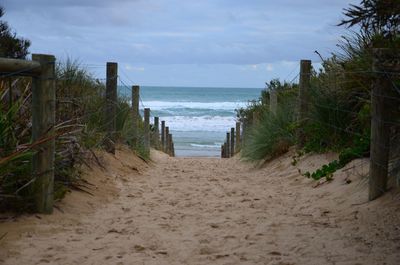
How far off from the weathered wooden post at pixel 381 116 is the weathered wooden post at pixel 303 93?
14.1 feet

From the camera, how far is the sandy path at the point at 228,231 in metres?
4.41

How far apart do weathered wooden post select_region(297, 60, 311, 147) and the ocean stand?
1700cm

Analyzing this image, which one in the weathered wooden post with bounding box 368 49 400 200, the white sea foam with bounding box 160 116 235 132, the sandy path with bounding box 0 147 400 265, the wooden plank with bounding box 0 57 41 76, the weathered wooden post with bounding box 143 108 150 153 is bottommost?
the white sea foam with bounding box 160 116 235 132

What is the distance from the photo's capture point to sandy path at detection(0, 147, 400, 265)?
441 centimetres

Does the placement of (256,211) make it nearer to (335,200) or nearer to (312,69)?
(335,200)

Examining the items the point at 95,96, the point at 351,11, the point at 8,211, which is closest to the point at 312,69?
the point at 95,96

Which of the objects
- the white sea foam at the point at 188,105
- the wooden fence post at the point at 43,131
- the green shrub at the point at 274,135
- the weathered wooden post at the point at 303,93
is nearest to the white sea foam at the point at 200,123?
the white sea foam at the point at 188,105

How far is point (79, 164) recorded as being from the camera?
712 centimetres

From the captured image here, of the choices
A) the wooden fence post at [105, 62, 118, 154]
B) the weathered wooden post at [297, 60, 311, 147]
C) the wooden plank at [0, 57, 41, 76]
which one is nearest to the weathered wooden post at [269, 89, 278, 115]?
the weathered wooden post at [297, 60, 311, 147]

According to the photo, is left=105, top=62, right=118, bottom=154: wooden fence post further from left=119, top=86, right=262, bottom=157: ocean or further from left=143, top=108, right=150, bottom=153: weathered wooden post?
left=119, top=86, right=262, bottom=157: ocean

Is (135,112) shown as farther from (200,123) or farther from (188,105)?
(188,105)

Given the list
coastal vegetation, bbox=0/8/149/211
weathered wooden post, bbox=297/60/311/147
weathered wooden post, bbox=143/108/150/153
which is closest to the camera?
coastal vegetation, bbox=0/8/149/211

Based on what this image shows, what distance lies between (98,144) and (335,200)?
4.09m

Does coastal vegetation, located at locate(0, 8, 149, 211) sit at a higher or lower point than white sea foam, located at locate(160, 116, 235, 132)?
higher
